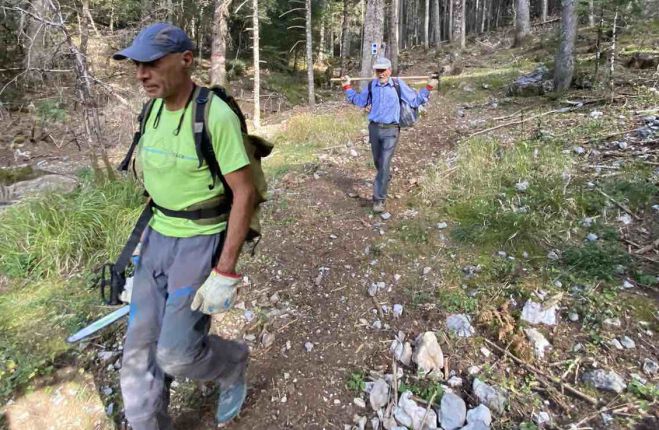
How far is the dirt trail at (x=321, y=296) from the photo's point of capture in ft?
9.73

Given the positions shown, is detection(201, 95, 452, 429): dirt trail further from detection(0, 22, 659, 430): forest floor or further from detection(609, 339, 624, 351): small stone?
detection(609, 339, 624, 351): small stone

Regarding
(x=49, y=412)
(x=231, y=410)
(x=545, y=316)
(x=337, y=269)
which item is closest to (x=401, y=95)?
(x=337, y=269)

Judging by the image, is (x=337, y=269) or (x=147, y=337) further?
(x=337, y=269)

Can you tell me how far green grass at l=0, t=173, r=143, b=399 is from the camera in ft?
11.5

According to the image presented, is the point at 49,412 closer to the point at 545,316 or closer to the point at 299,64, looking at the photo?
the point at 545,316

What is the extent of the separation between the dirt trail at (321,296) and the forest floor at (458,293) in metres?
0.02

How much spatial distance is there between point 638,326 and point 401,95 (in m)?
3.79

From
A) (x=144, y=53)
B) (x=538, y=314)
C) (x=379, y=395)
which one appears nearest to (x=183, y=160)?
(x=144, y=53)

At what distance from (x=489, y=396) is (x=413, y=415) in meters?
0.56

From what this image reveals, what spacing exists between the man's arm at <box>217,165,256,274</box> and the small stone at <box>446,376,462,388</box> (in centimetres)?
190

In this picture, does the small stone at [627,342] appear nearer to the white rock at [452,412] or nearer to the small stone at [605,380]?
Result: the small stone at [605,380]

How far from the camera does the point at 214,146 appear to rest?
213 centimetres

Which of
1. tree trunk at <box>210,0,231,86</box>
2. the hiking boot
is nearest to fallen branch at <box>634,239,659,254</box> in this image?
the hiking boot

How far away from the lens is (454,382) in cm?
304
